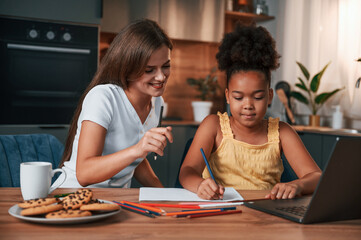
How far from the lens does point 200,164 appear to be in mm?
1525

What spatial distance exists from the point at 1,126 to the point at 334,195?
2638mm

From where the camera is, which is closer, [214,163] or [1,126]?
[214,163]

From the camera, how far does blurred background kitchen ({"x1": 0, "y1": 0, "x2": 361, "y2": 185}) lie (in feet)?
10.0

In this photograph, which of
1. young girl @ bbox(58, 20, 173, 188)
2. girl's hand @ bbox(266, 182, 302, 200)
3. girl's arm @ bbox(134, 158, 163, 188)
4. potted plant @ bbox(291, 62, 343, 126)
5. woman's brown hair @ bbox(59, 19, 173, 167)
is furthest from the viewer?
potted plant @ bbox(291, 62, 343, 126)

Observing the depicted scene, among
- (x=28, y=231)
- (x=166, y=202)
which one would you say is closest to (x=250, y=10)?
(x=166, y=202)

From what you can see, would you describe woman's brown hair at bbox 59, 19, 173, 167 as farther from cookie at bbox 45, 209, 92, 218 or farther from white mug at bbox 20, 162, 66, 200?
cookie at bbox 45, 209, 92, 218

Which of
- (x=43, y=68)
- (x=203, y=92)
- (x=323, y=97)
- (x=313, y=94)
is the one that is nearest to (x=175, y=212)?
(x=43, y=68)

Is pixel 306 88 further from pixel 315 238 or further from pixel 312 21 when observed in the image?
pixel 315 238

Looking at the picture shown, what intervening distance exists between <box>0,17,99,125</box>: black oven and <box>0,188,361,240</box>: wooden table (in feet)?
7.40

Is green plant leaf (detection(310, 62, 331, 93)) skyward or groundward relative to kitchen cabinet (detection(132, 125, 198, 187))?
skyward

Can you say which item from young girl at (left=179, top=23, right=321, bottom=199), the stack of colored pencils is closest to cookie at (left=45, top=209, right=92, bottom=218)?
the stack of colored pencils

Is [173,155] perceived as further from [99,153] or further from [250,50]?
[99,153]

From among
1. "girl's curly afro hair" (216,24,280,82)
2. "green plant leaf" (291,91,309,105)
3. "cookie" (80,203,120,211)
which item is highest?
"girl's curly afro hair" (216,24,280,82)

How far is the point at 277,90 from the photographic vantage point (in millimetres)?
3791
